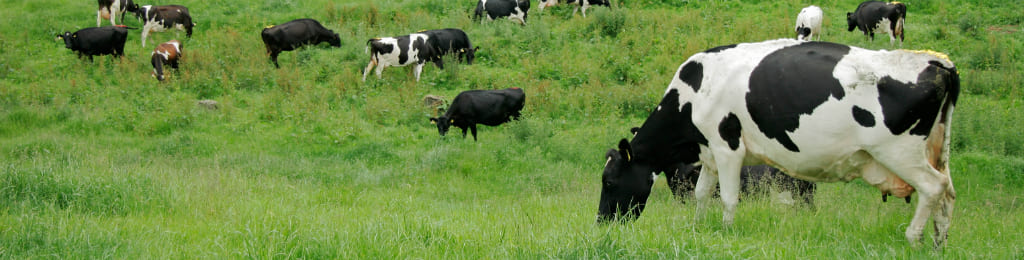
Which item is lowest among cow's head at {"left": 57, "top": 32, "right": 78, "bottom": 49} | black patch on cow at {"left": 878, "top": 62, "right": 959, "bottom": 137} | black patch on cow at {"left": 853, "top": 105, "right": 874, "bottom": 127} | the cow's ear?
cow's head at {"left": 57, "top": 32, "right": 78, "bottom": 49}

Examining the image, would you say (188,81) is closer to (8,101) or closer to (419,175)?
(8,101)

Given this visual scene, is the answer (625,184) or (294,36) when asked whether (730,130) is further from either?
(294,36)

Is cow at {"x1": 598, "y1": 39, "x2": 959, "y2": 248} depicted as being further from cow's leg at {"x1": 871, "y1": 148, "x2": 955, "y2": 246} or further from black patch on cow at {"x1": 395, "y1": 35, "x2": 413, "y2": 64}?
black patch on cow at {"x1": 395, "y1": 35, "x2": 413, "y2": 64}

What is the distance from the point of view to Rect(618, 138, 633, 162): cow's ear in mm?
6605

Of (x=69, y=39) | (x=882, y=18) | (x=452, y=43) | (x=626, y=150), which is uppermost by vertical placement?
(x=626, y=150)

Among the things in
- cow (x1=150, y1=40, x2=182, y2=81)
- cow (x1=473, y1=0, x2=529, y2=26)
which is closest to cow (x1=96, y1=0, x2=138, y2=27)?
cow (x1=150, y1=40, x2=182, y2=81)

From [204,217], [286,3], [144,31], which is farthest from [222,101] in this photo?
[204,217]

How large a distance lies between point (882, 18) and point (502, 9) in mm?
11041

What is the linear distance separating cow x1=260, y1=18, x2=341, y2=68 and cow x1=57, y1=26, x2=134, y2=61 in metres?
3.81

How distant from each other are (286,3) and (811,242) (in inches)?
890

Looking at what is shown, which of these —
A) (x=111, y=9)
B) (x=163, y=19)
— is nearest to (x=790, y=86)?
(x=163, y=19)

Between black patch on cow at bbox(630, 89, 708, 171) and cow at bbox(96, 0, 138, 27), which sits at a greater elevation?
black patch on cow at bbox(630, 89, 708, 171)

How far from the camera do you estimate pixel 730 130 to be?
5.87m

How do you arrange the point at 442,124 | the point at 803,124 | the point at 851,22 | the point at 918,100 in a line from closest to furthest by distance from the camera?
the point at 918,100, the point at 803,124, the point at 442,124, the point at 851,22
